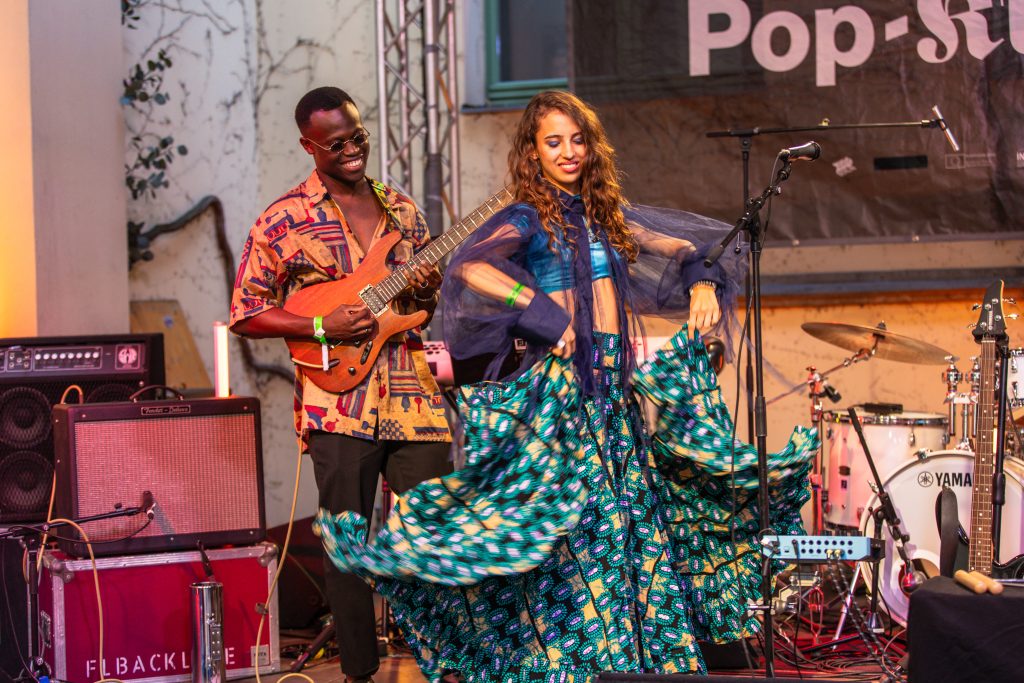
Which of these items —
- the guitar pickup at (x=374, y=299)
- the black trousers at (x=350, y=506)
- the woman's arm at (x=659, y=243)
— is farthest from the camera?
the guitar pickup at (x=374, y=299)

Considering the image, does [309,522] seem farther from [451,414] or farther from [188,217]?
[188,217]

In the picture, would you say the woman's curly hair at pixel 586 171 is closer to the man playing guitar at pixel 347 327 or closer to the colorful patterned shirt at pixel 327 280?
the man playing guitar at pixel 347 327

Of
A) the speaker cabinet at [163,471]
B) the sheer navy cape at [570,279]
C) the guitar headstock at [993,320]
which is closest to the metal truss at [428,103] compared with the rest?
the speaker cabinet at [163,471]

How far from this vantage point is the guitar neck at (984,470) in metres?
4.17

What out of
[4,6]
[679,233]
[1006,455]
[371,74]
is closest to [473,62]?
[371,74]

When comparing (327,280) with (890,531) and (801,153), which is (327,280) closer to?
(801,153)

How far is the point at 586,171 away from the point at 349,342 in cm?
99

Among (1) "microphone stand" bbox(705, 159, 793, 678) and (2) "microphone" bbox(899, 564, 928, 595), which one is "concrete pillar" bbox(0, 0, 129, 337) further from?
(2) "microphone" bbox(899, 564, 928, 595)

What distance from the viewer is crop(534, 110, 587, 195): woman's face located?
3.60 m

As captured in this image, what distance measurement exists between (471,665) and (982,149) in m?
3.45

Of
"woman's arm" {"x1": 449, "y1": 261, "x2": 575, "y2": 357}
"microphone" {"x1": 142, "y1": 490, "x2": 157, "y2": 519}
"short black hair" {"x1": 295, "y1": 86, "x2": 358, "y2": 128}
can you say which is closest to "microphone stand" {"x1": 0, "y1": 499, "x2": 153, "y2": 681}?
"microphone" {"x1": 142, "y1": 490, "x2": 157, "y2": 519}

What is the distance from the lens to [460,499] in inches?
132

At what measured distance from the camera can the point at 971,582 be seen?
2.59m

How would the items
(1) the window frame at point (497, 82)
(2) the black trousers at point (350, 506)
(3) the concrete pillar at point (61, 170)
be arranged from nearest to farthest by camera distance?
(2) the black trousers at point (350, 506)
(3) the concrete pillar at point (61, 170)
(1) the window frame at point (497, 82)
